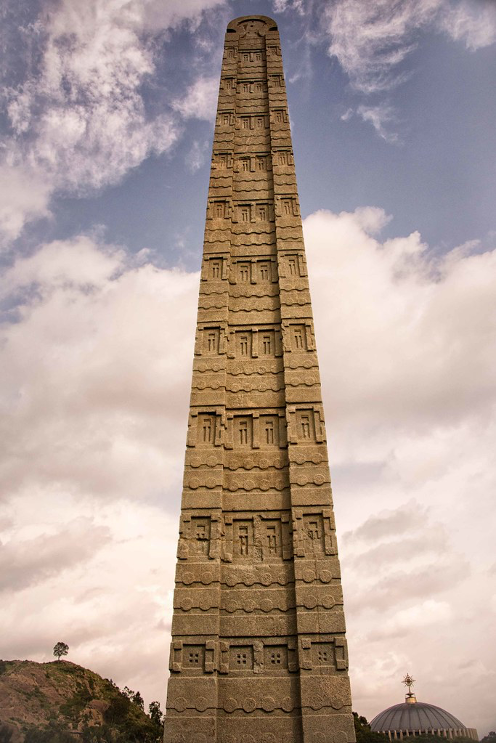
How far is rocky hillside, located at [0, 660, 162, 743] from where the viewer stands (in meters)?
21.1

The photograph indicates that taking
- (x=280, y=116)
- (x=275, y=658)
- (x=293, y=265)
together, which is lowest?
(x=275, y=658)

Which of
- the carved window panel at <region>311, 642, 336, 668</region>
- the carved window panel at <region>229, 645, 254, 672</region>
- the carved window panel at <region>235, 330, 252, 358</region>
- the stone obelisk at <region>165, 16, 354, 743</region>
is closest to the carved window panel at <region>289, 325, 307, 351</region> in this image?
the stone obelisk at <region>165, 16, 354, 743</region>

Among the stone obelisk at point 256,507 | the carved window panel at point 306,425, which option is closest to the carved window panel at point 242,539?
the stone obelisk at point 256,507

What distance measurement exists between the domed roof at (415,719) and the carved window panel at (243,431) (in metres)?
42.3

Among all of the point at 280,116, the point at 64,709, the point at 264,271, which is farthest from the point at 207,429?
the point at 64,709

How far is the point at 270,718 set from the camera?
937 centimetres

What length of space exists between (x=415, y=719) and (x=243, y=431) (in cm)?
4364

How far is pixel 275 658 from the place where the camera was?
9875 mm

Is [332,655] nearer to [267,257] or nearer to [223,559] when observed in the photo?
[223,559]

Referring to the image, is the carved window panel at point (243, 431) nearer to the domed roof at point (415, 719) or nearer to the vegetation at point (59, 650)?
the vegetation at point (59, 650)

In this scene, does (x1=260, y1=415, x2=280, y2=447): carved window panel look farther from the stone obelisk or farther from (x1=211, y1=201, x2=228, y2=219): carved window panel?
(x1=211, y1=201, x2=228, y2=219): carved window panel

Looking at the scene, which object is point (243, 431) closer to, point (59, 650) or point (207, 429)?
point (207, 429)

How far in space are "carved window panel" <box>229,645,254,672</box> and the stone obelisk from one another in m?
0.02

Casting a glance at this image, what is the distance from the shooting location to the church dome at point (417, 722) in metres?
43.2
